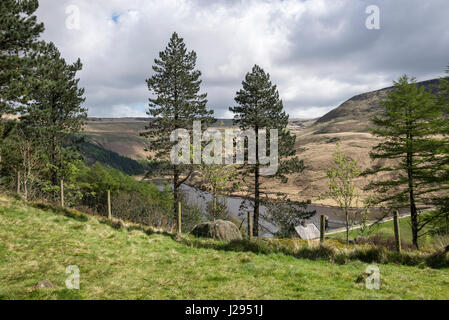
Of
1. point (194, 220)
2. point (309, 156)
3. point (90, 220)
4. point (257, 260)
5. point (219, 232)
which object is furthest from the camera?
point (309, 156)

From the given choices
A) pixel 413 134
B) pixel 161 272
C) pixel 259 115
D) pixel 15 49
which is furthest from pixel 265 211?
pixel 161 272

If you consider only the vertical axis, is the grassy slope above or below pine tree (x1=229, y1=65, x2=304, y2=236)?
below

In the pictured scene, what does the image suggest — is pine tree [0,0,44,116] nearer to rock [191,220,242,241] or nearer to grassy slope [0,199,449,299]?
grassy slope [0,199,449,299]

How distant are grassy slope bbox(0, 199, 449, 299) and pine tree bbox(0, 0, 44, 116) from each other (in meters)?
9.26

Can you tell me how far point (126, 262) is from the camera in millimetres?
9938

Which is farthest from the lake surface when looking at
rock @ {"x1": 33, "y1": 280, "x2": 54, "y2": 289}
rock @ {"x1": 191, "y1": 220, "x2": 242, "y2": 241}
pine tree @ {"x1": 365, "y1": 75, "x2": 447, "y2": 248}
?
rock @ {"x1": 33, "y1": 280, "x2": 54, "y2": 289}

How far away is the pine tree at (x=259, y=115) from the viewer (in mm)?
31891

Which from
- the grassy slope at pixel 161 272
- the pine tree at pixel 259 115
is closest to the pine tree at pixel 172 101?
the pine tree at pixel 259 115

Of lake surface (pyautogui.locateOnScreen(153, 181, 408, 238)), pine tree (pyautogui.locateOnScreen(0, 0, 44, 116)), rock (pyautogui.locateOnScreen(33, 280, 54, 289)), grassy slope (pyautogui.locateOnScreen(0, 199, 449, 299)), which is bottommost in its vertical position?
lake surface (pyautogui.locateOnScreen(153, 181, 408, 238))

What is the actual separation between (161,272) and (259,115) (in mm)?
24838

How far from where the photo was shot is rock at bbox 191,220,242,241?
1683 centimetres
